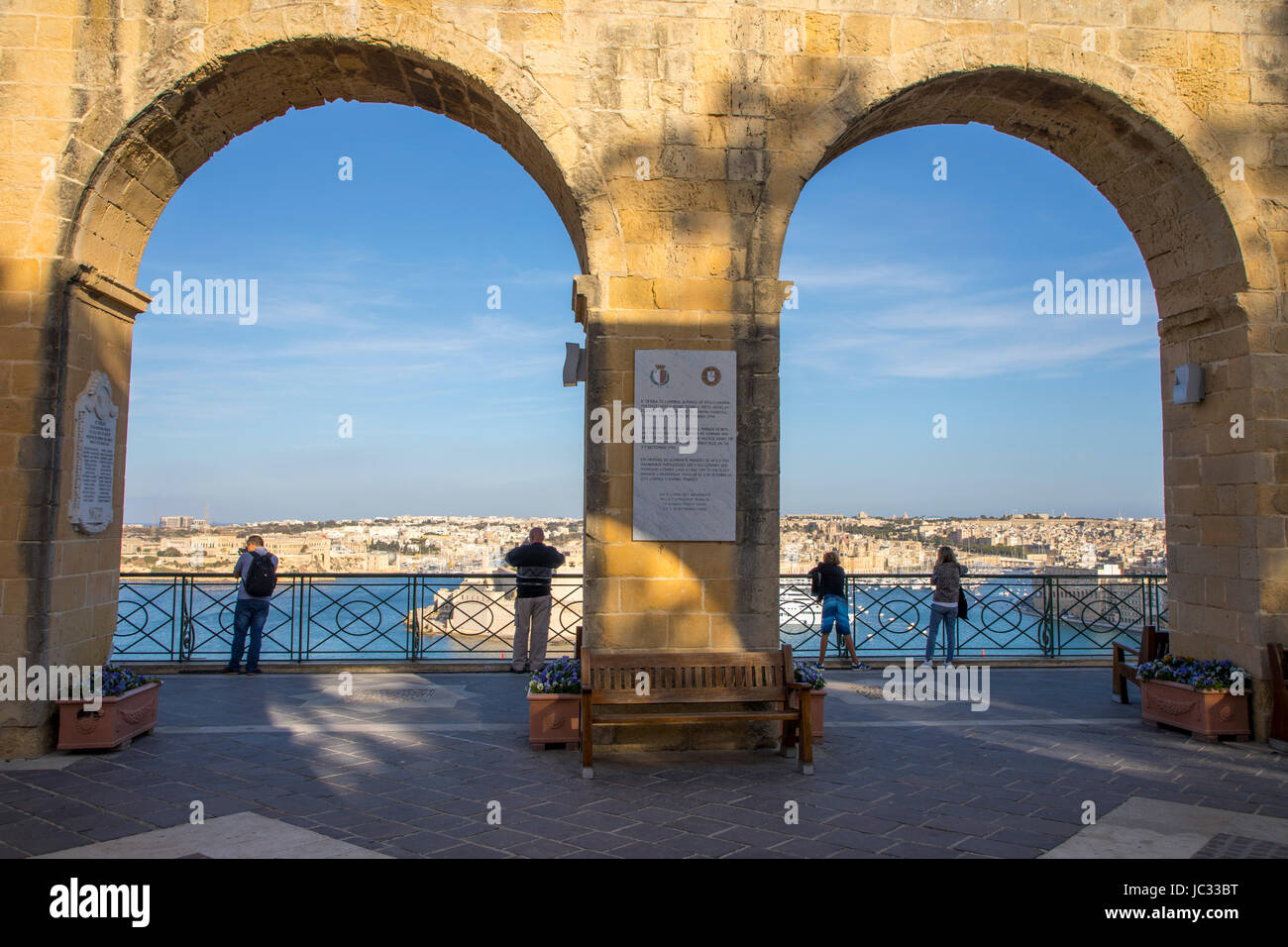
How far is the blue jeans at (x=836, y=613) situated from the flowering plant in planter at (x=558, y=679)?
4.24 m

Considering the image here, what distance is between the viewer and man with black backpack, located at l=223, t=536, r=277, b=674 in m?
8.85

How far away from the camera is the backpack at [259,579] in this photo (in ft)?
29.0

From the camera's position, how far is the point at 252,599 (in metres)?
8.86

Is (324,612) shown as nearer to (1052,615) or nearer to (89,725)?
(89,725)

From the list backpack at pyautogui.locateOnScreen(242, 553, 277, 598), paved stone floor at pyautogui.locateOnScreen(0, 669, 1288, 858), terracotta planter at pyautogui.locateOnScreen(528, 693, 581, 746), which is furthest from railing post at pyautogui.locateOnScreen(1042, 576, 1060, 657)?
backpack at pyautogui.locateOnScreen(242, 553, 277, 598)

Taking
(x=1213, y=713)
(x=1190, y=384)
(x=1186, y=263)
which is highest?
(x=1186, y=263)

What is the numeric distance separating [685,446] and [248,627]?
5.91 metres

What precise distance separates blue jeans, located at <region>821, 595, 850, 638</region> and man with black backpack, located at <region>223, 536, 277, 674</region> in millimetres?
6213

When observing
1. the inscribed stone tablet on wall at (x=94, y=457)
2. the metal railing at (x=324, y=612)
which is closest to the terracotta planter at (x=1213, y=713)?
the metal railing at (x=324, y=612)

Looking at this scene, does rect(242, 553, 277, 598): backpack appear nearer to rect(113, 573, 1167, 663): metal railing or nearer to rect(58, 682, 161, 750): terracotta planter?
rect(113, 573, 1167, 663): metal railing

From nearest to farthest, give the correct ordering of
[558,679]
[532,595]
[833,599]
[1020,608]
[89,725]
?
1. [89,725]
2. [558,679]
3. [532,595]
4. [833,599]
5. [1020,608]

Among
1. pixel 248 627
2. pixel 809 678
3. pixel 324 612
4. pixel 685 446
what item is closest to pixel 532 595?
pixel 324 612

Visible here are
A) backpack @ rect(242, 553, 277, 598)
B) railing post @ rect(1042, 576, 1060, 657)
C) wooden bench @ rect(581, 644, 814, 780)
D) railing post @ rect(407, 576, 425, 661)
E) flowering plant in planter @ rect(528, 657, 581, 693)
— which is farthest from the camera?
railing post @ rect(1042, 576, 1060, 657)
